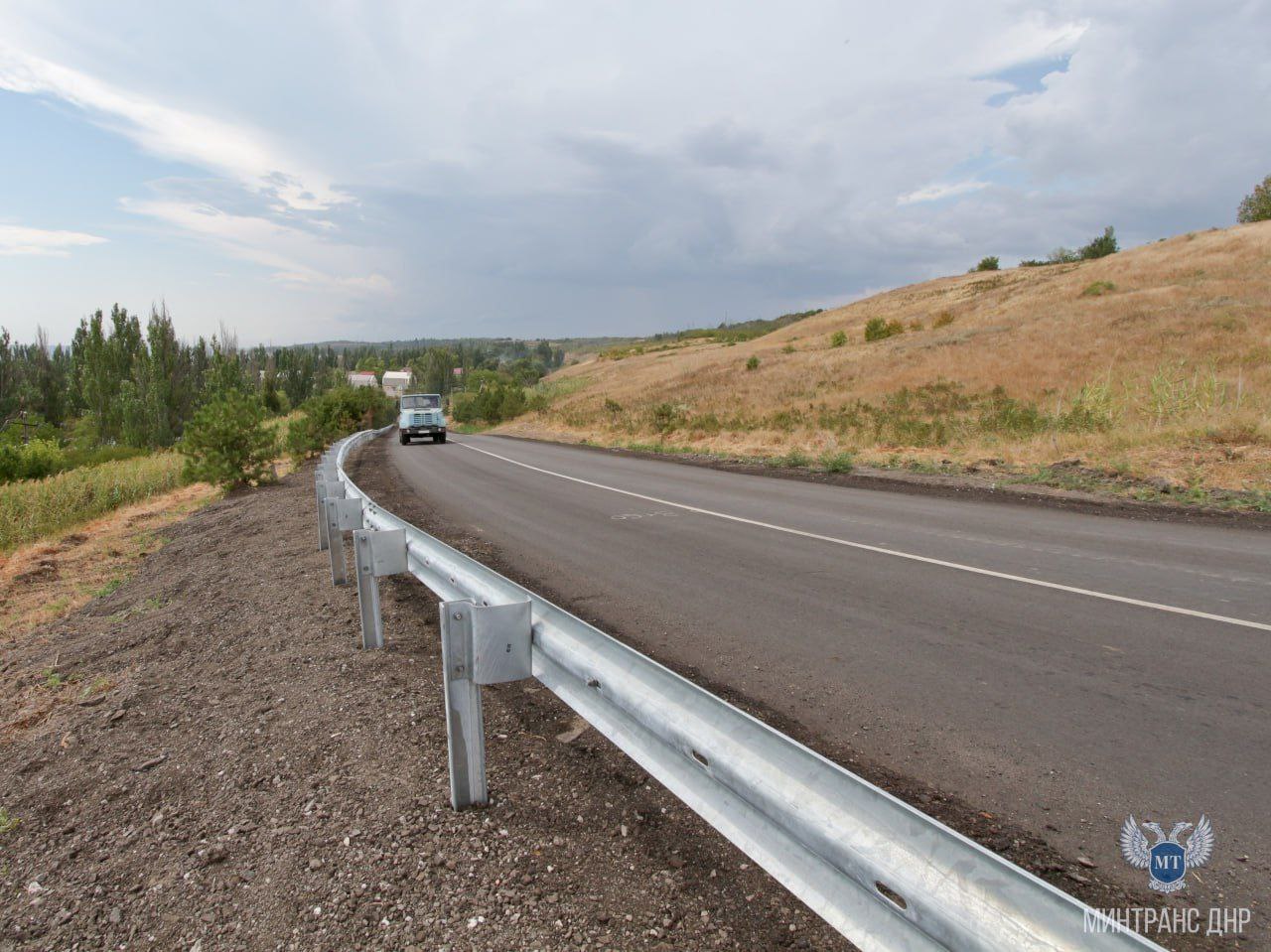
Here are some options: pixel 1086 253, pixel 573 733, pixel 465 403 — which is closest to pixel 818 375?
pixel 465 403

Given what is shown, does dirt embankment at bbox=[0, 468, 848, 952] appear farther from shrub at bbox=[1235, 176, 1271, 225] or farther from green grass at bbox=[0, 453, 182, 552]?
shrub at bbox=[1235, 176, 1271, 225]

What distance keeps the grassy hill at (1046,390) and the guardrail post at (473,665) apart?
12.2m

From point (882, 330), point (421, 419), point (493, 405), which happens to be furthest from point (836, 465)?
point (882, 330)

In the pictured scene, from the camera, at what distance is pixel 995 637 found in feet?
16.6

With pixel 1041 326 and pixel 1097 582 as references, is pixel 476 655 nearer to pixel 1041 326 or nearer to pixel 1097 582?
pixel 1097 582

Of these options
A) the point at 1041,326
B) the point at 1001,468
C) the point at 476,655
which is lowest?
the point at 1001,468

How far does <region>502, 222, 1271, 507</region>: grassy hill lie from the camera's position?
13969 millimetres

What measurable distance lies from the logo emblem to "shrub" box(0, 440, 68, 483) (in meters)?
34.0

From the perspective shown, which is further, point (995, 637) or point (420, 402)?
point (420, 402)

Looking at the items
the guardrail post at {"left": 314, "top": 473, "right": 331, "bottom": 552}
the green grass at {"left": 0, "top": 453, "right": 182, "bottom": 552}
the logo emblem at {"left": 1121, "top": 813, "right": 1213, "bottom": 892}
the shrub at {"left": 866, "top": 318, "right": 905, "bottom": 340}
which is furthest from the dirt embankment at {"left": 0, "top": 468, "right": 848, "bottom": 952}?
the shrub at {"left": 866, "top": 318, "right": 905, "bottom": 340}

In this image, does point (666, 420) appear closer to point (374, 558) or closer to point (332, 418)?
point (332, 418)

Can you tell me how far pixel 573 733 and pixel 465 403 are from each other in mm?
58745

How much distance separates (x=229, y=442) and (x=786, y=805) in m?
17.3

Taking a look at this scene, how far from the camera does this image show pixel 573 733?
361cm
